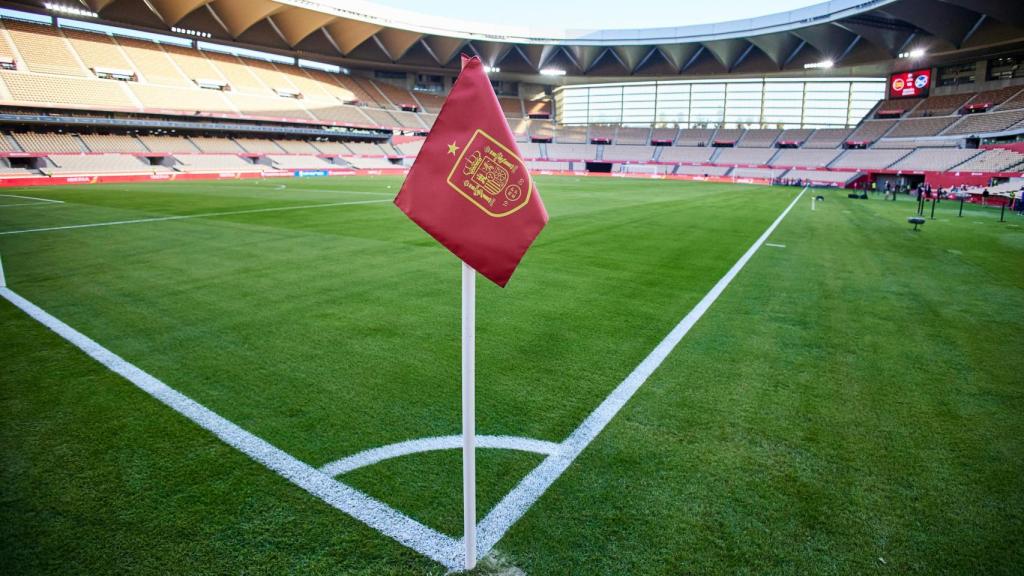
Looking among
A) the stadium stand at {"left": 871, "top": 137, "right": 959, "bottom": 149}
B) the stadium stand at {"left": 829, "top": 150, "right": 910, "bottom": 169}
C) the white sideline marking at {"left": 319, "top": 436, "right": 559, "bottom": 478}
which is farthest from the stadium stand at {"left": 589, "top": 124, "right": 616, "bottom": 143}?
the white sideline marking at {"left": 319, "top": 436, "right": 559, "bottom": 478}

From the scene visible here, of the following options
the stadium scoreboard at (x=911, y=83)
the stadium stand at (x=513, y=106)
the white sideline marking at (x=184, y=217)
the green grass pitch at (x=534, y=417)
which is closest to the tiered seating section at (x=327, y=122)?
the stadium scoreboard at (x=911, y=83)

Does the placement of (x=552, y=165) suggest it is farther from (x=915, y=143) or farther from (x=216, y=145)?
(x=216, y=145)

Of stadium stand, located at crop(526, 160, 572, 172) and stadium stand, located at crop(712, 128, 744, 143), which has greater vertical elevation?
stadium stand, located at crop(712, 128, 744, 143)

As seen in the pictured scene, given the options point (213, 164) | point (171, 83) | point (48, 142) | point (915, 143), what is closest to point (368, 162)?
point (213, 164)

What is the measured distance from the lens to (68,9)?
48906 mm

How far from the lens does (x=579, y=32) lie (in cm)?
6856

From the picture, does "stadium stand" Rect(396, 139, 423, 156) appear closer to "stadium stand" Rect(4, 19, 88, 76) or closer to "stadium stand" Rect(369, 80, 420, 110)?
"stadium stand" Rect(369, 80, 420, 110)

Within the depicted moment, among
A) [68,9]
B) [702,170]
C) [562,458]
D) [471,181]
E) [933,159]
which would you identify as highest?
[68,9]

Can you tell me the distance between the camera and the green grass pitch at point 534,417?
245cm

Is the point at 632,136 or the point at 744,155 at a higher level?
the point at 632,136

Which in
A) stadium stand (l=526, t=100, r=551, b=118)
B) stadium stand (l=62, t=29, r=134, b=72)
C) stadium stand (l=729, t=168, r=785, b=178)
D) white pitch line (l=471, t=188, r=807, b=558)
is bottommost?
white pitch line (l=471, t=188, r=807, b=558)

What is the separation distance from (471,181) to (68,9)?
222 feet

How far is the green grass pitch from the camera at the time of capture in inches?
96.3

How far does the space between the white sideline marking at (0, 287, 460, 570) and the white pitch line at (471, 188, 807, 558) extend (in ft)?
0.72
